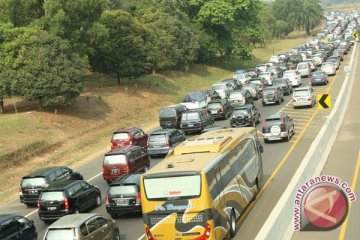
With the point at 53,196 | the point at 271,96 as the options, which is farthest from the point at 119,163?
the point at 271,96

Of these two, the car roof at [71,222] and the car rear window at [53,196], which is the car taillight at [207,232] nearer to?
the car roof at [71,222]

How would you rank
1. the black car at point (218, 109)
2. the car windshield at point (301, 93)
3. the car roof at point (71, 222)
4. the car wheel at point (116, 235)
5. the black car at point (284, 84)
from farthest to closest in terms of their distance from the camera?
the black car at point (284, 84) → the car windshield at point (301, 93) → the black car at point (218, 109) → the car wheel at point (116, 235) → the car roof at point (71, 222)

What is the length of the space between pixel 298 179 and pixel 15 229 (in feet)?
32.4

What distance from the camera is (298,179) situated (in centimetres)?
1833

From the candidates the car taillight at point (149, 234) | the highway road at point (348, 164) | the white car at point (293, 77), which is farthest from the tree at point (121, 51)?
the car taillight at point (149, 234)

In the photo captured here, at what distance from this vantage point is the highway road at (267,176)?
18709mm

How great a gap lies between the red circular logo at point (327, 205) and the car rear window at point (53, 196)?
14.1m

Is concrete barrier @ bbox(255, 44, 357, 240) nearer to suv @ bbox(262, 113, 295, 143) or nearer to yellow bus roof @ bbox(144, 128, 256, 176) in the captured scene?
yellow bus roof @ bbox(144, 128, 256, 176)

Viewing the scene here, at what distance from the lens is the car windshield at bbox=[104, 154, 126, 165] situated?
2648cm

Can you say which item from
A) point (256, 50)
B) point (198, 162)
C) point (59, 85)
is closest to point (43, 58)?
point (59, 85)

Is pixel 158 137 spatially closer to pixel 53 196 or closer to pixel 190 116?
pixel 190 116

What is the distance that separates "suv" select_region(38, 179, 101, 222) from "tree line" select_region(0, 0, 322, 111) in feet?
58.3

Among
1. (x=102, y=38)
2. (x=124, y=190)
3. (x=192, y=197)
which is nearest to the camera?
(x=192, y=197)

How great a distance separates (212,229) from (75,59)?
1135 inches
